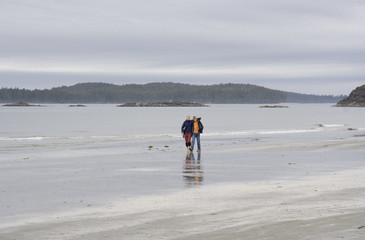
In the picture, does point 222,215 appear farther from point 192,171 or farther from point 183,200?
point 192,171

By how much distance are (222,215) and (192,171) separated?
925 centimetres

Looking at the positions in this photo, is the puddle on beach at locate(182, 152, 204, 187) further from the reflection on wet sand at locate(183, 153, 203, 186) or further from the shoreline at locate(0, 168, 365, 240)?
the shoreline at locate(0, 168, 365, 240)

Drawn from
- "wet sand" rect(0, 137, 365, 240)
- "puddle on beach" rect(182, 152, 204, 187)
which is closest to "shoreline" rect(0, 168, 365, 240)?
"wet sand" rect(0, 137, 365, 240)

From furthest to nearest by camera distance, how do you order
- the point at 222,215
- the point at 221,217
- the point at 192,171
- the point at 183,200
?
the point at 192,171
the point at 183,200
the point at 222,215
the point at 221,217

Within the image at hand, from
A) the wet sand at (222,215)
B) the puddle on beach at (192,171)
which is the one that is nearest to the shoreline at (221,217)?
the wet sand at (222,215)

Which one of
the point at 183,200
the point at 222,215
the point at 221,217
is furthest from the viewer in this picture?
the point at 183,200

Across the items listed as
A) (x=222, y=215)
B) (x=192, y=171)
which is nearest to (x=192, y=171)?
(x=192, y=171)

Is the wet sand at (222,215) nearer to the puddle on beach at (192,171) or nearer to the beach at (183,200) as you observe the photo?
the beach at (183,200)

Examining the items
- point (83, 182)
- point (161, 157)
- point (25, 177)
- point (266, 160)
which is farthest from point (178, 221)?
point (161, 157)

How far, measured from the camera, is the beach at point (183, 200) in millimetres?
10164

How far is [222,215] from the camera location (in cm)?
1165

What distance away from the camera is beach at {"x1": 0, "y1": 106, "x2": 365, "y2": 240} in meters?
10.2

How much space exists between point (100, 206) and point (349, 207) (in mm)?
5440

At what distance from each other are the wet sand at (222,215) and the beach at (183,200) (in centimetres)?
2
